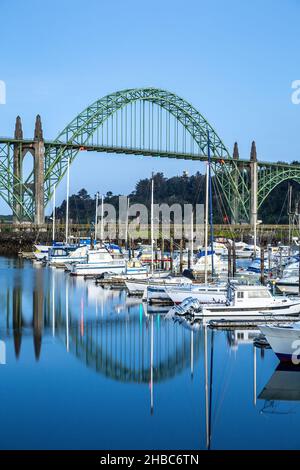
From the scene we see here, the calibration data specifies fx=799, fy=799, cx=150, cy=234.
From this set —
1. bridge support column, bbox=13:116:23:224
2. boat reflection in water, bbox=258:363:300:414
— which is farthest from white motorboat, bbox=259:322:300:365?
bridge support column, bbox=13:116:23:224

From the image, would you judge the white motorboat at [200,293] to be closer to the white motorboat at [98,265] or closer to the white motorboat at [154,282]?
the white motorboat at [154,282]

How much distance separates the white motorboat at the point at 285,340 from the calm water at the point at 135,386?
0.60 metres

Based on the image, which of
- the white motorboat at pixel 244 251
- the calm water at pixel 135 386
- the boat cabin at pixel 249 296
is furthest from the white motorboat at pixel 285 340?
the white motorboat at pixel 244 251

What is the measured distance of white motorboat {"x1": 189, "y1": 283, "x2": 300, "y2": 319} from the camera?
99.8 ft

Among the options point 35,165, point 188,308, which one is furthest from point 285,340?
point 35,165

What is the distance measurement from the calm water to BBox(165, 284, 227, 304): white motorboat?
184 centimetres

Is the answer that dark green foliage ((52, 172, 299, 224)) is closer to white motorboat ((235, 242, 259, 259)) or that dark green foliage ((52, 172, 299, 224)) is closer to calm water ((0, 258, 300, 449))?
white motorboat ((235, 242, 259, 259))

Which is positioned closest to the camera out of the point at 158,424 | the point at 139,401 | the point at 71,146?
the point at 158,424

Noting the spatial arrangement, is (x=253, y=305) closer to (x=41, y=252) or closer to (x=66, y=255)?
(x=66, y=255)

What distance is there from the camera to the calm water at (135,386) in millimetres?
17250
